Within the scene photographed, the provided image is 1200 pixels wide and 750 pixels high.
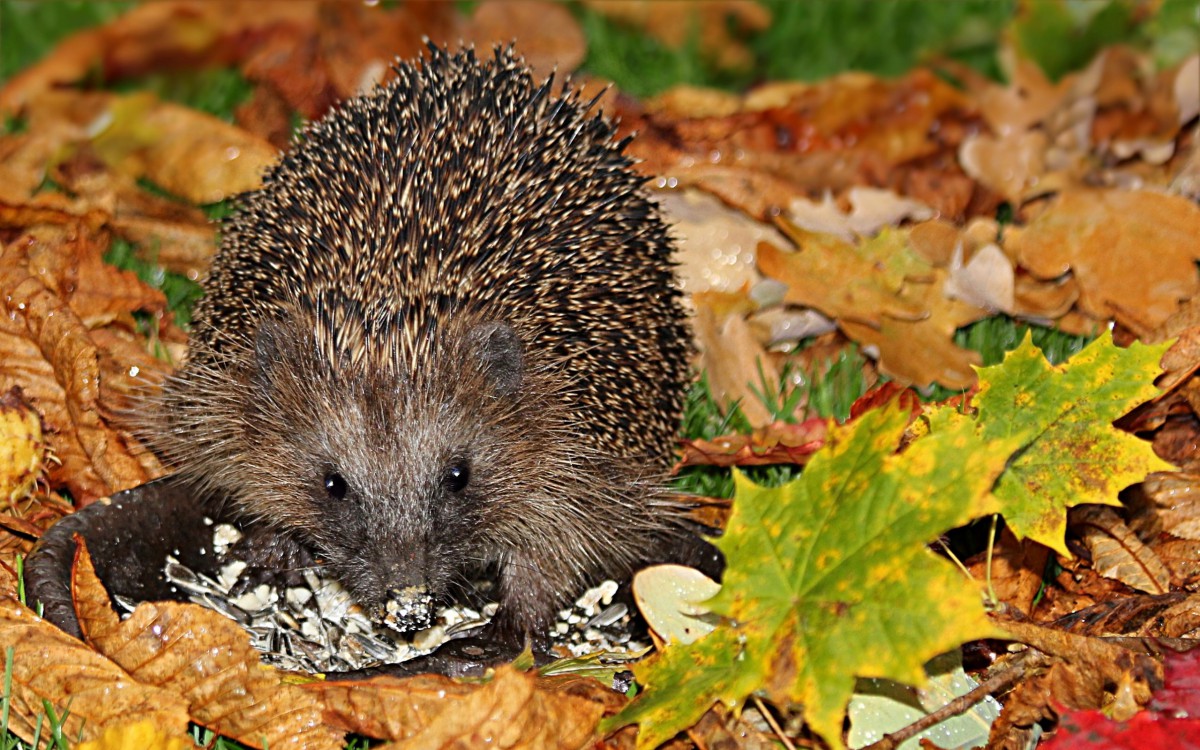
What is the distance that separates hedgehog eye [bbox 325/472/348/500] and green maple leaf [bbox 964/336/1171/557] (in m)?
2.00

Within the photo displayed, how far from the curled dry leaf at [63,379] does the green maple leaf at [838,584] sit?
2.31m

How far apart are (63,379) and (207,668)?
62.3 inches

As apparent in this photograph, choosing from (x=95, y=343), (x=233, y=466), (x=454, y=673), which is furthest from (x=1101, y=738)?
(x=95, y=343)

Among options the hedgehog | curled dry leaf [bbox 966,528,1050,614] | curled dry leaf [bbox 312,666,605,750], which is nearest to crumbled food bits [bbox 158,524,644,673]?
the hedgehog

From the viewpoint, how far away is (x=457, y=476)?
4.36 meters

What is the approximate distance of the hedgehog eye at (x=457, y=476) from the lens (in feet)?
14.2

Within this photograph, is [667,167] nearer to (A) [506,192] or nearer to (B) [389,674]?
(A) [506,192]

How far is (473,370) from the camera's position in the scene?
4344 millimetres

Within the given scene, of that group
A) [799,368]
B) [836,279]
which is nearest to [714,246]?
[836,279]

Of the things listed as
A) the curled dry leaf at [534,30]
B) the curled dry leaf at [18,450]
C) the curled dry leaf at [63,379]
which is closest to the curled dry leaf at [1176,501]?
the curled dry leaf at [63,379]

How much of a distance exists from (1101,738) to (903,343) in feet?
8.12

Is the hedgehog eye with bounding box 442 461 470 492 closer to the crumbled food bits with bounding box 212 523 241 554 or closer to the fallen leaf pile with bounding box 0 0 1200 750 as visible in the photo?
the fallen leaf pile with bounding box 0 0 1200 750

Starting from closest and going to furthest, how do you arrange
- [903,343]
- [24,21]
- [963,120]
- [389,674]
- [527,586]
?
[389,674], [527,586], [903,343], [963,120], [24,21]

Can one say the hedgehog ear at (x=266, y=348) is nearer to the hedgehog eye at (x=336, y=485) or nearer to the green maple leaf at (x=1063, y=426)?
the hedgehog eye at (x=336, y=485)
